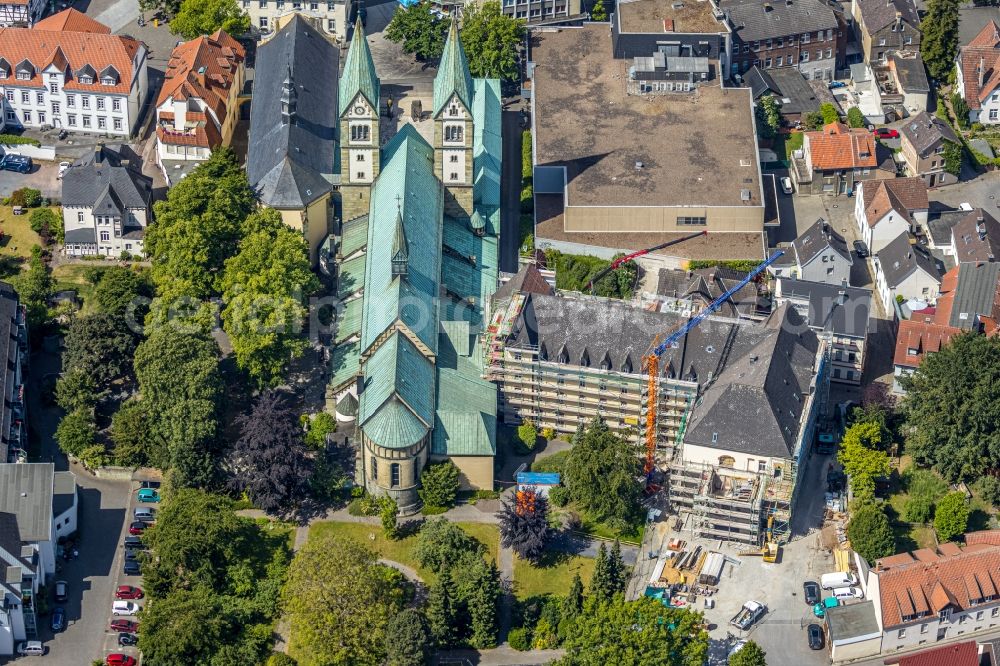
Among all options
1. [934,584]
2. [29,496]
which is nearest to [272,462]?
[29,496]

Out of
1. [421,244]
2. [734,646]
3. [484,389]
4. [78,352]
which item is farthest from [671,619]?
[78,352]

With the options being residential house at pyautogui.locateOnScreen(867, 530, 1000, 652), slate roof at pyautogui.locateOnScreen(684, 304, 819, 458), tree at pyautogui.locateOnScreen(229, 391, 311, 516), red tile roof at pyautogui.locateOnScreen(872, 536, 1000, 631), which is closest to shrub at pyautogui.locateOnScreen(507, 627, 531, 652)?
slate roof at pyautogui.locateOnScreen(684, 304, 819, 458)

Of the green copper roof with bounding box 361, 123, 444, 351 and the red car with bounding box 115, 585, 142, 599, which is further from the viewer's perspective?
the green copper roof with bounding box 361, 123, 444, 351

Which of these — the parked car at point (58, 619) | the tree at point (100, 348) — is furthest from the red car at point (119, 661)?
the tree at point (100, 348)

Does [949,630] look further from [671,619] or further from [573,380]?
[573,380]

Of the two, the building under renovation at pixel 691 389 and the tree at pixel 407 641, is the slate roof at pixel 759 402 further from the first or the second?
the tree at pixel 407 641

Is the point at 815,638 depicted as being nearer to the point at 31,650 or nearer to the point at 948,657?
the point at 948,657

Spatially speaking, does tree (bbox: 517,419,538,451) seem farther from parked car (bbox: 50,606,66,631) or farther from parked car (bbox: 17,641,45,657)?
parked car (bbox: 17,641,45,657)
